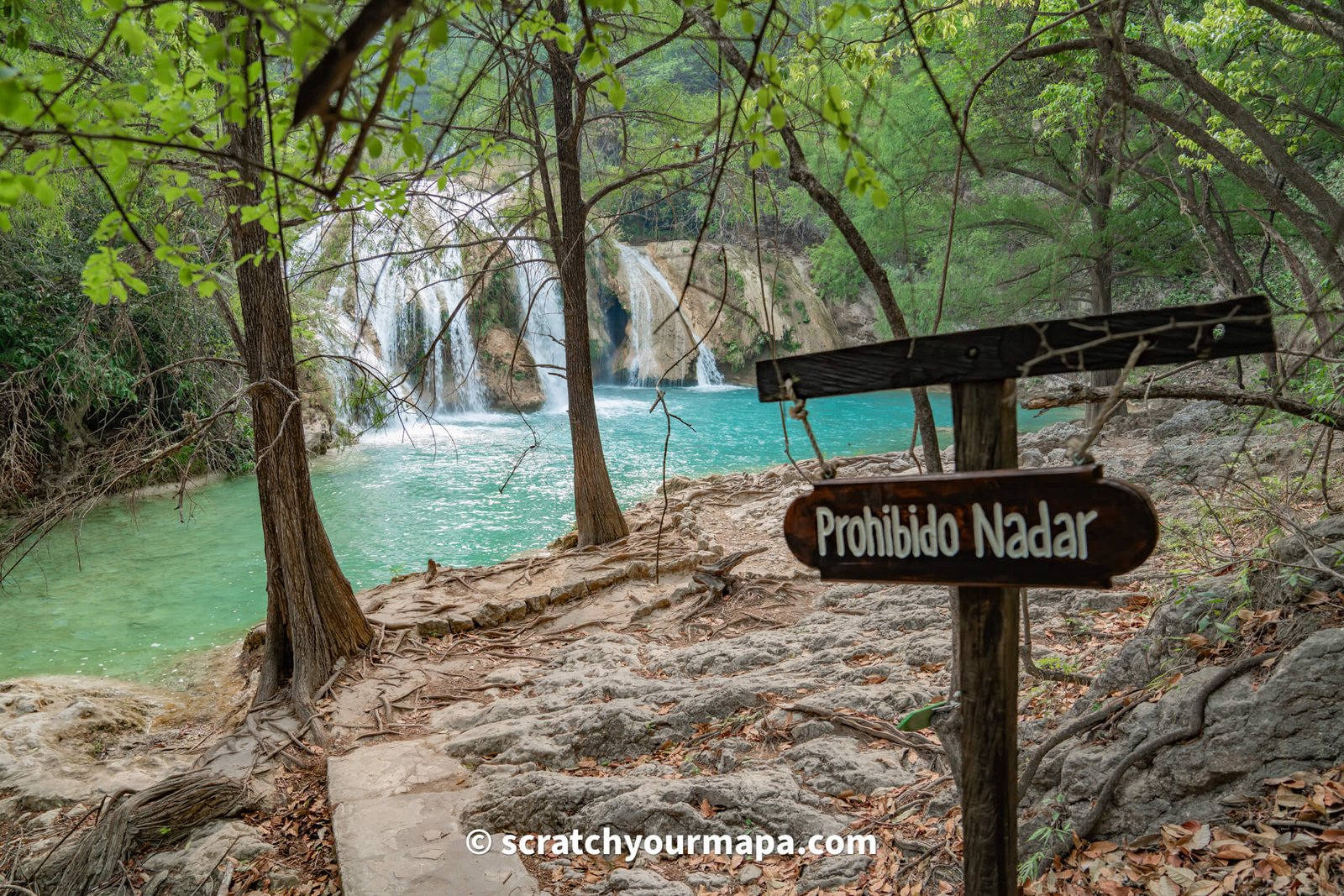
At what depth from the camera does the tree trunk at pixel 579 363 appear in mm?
7457

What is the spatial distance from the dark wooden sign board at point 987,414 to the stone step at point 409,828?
176cm

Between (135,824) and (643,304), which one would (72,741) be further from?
(643,304)

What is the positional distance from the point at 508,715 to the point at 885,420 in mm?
15445

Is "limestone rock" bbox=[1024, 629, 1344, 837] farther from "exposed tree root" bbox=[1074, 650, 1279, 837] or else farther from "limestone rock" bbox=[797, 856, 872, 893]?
"limestone rock" bbox=[797, 856, 872, 893]

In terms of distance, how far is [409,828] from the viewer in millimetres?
3457

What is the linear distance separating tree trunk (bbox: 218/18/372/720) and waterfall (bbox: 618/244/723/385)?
57.8 ft

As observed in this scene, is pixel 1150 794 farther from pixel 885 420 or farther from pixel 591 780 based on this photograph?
pixel 885 420

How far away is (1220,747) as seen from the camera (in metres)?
2.40

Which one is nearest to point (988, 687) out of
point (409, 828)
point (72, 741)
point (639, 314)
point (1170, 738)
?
point (1170, 738)

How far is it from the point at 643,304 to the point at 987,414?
Answer: 71.3ft

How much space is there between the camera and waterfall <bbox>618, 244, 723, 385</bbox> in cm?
2298

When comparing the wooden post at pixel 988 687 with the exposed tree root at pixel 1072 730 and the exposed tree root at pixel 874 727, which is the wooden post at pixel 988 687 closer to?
the exposed tree root at pixel 1072 730

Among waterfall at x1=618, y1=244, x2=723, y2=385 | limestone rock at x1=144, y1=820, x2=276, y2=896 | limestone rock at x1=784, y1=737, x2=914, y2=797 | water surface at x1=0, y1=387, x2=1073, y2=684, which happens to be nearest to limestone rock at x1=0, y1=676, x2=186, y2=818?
limestone rock at x1=144, y1=820, x2=276, y2=896

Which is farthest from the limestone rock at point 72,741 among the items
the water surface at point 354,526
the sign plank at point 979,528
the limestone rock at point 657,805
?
the sign plank at point 979,528
